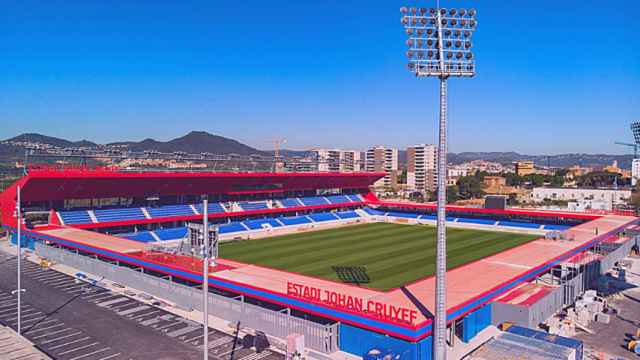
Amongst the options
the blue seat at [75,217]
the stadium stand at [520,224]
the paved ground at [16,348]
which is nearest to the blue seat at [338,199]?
the stadium stand at [520,224]

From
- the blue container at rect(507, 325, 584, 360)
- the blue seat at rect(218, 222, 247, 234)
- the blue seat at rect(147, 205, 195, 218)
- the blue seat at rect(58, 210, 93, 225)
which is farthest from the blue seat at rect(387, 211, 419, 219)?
the blue container at rect(507, 325, 584, 360)

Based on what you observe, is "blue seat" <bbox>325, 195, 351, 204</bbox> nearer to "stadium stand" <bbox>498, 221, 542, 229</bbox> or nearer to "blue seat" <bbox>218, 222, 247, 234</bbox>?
"blue seat" <bbox>218, 222, 247, 234</bbox>

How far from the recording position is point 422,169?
18562cm

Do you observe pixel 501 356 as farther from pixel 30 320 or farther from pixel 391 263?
pixel 30 320

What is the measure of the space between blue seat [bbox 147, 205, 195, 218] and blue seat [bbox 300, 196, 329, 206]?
19.4 meters

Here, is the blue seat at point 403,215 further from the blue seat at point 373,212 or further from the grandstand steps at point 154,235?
the grandstand steps at point 154,235

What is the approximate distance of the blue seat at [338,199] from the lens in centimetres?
7601

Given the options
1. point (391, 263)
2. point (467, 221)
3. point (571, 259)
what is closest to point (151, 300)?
point (391, 263)

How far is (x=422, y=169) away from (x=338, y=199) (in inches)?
4531

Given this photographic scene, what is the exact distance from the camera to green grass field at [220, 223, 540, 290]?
38.4 metres

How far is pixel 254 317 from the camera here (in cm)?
2569

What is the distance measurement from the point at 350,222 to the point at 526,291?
147ft

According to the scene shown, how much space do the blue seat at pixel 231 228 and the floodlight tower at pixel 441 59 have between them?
40854mm

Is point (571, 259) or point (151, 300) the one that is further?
point (571, 259)
